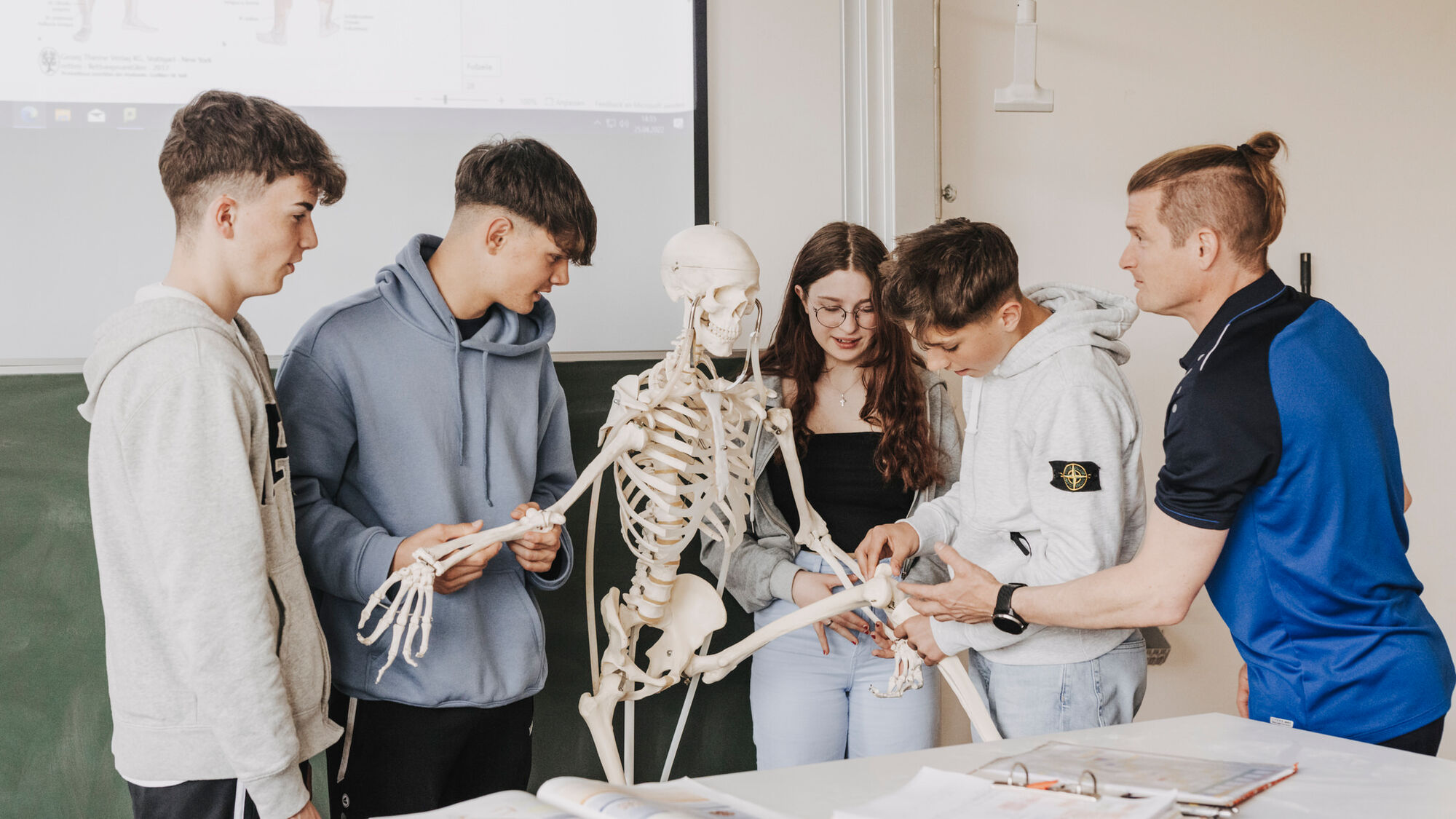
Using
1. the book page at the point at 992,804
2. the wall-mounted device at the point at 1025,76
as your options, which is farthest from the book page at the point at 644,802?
the wall-mounted device at the point at 1025,76

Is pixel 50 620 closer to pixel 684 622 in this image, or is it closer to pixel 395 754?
pixel 395 754

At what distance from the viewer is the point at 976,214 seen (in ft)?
9.46

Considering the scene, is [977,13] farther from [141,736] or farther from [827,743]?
[141,736]

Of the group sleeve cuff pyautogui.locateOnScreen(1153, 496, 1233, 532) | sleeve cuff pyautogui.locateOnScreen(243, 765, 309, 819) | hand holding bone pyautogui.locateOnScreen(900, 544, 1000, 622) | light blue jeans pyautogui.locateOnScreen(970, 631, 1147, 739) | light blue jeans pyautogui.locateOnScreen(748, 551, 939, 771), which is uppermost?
sleeve cuff pyautogui.locateOnScreen(1153, 496, 1233, 532)

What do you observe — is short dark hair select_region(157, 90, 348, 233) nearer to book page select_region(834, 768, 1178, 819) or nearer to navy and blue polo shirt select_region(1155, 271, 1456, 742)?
book page select_region(834, 768, 1178, 819)

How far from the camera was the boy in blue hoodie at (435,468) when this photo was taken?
5.29 feet

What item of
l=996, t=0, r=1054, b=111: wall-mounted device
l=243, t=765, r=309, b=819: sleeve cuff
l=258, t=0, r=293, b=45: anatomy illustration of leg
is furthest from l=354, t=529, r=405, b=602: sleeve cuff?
l=996, t=0, r=1054, b=111: wall-mounted device

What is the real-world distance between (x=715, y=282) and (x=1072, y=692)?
0.93 m

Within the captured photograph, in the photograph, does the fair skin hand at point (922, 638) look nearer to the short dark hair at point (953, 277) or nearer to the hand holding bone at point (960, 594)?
the hand holding bone at point (960, 594)

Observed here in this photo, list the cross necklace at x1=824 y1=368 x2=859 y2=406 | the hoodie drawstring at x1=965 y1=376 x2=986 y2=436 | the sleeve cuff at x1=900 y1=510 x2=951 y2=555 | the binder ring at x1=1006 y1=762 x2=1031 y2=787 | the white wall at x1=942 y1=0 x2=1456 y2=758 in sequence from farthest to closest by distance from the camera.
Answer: the white wall at x1=942 y1=0 x2=1456 y2=758 < the cross necklace at x1=824 y1=368 x2=859 y2=406 < the sleeve cuff at x1=900 y1=510 x2=951 y2=555 < the hoodie drawstring at x1=965 y1=376 x2=986 y2=436 < the binder ring at x1=1006 y1=762 x2=1031 y2=787

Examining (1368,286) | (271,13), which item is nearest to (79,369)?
(271,13)

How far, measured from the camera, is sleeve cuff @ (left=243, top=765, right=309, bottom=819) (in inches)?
50.2

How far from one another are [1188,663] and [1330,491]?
2.02m

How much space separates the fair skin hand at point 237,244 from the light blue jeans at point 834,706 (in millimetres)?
1198
